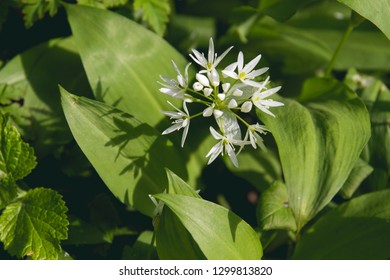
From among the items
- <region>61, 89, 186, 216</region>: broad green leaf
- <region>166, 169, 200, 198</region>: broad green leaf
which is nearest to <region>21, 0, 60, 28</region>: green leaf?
<region>61, 89, 186, 216</region>: broad green leaf

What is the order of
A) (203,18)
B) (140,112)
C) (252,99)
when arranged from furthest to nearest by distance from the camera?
(203,18) → (140,112) → (252,99)

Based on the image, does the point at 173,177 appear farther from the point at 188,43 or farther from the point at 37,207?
the point at 188,43

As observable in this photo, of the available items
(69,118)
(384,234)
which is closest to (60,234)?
(69,118)

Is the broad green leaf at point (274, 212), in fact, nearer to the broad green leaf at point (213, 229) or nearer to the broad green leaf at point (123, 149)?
Answer: the broad green leaf at point (213, 229)

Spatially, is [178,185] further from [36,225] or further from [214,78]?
[36,225]

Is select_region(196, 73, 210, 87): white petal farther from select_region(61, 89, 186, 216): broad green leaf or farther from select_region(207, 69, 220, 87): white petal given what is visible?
select_region(61, 89, 186, 216): broad green leaf

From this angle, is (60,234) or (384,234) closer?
(60,234)

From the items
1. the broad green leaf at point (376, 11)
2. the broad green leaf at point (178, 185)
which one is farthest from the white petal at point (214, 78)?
the broad green leaf at point (376, 11)
